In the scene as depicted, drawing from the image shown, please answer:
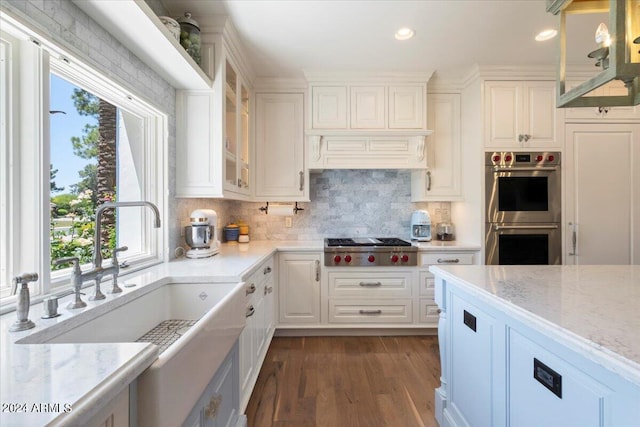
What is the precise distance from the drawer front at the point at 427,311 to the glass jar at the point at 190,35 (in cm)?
273

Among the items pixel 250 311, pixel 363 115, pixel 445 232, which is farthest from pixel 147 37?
pixel 445 232

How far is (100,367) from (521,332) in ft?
4.02

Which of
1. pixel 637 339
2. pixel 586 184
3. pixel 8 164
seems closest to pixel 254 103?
pixel 8 164

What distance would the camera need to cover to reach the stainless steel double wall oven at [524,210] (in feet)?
8.63

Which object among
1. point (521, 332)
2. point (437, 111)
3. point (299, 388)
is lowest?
point (299, 388)

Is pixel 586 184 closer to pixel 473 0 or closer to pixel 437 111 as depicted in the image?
pixel 437 111

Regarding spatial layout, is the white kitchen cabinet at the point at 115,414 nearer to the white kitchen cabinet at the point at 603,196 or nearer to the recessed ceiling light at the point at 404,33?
the recessed ceiling light at the point at 404,33

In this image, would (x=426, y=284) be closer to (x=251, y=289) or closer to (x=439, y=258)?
(x=439, y=258)

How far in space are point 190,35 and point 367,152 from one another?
176cm

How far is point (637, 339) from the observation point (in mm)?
668

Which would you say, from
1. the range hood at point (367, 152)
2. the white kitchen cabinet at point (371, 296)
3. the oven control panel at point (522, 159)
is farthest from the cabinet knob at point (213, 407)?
the oven control panel at point (522, 159)

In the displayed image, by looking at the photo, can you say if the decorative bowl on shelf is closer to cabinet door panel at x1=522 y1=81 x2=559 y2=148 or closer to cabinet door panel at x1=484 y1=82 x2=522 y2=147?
cabinet door panel at x1=484 y1=82 x2=522 y2=147

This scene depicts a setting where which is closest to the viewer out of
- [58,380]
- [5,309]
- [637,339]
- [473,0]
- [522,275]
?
[58,380]

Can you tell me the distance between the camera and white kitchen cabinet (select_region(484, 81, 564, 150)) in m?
2.68
